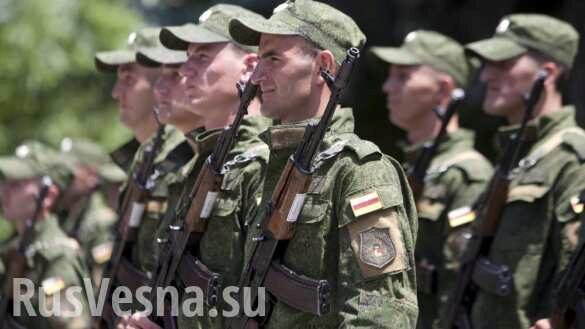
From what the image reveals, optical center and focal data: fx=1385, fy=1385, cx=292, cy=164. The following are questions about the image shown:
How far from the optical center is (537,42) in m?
7.89

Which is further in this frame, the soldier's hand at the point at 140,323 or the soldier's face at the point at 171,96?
the soldier's face at the point at 171,96

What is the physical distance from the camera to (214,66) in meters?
6.84

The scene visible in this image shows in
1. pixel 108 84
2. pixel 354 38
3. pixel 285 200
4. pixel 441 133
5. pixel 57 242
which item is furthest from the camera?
pixel 108 84

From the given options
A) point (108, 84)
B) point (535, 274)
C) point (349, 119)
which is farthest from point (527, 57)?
point (108, 84)

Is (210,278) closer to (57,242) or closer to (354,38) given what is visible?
(354,38)

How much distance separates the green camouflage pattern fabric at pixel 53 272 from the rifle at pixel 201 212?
98.5 inches

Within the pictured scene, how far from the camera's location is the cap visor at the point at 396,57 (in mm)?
9141

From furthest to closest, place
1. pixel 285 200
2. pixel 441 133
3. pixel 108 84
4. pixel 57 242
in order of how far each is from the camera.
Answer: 1. pixel 108 84
2. pixel 57 242
3. pixel 441 133
4. pixel 285 200

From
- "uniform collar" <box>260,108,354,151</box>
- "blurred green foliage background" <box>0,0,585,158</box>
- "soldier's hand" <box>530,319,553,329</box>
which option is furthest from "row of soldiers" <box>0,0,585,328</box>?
"blurred green foliage background" <box>0,0,585,158</box>

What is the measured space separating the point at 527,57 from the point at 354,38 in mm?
2448

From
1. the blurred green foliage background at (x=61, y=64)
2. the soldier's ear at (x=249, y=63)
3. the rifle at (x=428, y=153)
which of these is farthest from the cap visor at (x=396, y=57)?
the blurred green foliage background at (x=61, y=64)

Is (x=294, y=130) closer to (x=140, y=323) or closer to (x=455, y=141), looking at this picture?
(x=140, y=323)

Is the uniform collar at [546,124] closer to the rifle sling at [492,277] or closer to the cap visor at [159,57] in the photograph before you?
the rifle sling at [492,277]

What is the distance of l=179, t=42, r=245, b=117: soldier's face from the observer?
22.2ft
